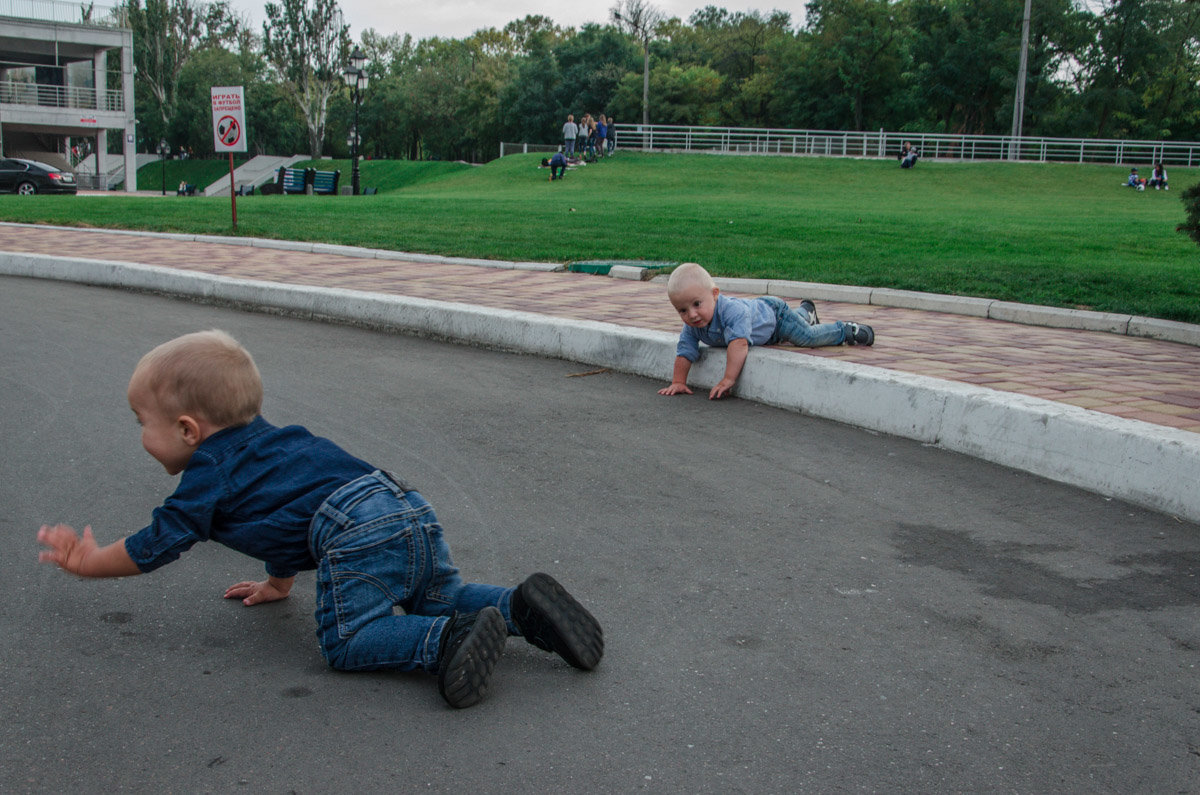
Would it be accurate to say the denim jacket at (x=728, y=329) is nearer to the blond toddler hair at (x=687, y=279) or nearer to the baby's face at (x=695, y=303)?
the baby's face at (x=695, y=303)

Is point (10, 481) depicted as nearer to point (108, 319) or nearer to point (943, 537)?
point (943, 537)

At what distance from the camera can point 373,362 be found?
21.1 ft

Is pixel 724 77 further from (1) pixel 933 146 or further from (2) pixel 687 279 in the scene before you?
(2) pixel 687 279

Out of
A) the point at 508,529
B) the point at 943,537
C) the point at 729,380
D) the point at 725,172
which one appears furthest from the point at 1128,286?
the point at 725,172

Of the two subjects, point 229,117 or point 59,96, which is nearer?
point 229,117

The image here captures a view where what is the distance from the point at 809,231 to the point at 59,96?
5026 centimetres

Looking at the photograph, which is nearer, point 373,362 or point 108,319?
point 373,362

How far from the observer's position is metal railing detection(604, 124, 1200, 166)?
42625mm

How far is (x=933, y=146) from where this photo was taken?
152 feet

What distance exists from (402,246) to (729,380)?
298 inches

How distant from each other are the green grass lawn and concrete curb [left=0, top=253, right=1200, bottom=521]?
3745 mm

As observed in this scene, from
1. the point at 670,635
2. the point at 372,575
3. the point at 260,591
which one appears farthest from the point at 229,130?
the point at 670,635

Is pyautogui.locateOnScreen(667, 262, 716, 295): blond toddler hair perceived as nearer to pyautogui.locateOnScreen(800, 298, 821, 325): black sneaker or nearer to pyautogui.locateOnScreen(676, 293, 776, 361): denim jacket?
pyautogui.locateOnScreen(676, 293, 776, 361): denim jacket

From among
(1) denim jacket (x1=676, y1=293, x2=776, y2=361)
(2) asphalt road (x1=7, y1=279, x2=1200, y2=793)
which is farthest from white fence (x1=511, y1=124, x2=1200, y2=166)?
(2) asphalt road (x1=7, y1=279, x2=1200, y2=793)
